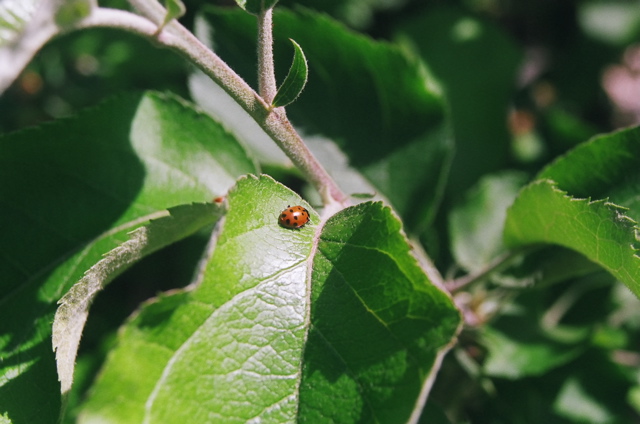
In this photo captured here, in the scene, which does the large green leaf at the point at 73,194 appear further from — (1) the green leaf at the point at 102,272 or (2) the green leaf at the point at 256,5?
(2) the green leaf at the point at 256,5

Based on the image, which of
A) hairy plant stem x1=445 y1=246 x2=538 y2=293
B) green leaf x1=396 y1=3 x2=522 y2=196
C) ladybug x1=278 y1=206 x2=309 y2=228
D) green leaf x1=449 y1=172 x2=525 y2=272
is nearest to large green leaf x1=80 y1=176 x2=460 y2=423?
ladybug x1=278 y1=206 x2=309 y2=228

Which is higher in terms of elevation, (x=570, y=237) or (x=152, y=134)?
(x=152, y=134)

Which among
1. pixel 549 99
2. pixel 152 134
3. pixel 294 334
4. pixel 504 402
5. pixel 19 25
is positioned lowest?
pixel 504 402

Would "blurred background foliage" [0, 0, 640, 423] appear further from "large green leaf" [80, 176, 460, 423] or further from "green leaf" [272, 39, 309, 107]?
"green leaf" [272, 39, 309, 107]

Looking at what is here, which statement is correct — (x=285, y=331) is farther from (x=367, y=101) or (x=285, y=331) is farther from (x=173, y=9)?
(x=367, y=101)

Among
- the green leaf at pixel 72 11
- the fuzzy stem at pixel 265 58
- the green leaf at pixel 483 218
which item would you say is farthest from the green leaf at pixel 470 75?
the green leaf at pixel 72 11

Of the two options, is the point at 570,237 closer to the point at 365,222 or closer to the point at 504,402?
the point at 365,222

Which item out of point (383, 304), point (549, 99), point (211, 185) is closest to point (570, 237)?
point (383, 304)

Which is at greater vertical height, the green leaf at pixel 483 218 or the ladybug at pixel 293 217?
the ladybug at pixel 293 217
